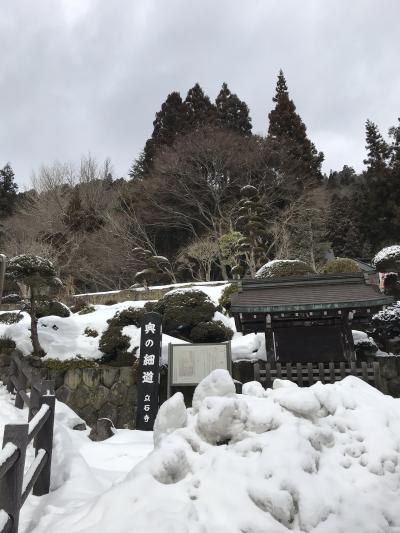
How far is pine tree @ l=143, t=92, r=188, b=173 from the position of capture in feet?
105

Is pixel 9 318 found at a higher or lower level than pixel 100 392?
higher

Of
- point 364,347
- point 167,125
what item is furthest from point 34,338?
point 167,125

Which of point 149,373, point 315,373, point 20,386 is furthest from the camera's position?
point 315,373

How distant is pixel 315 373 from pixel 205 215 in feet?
60.2

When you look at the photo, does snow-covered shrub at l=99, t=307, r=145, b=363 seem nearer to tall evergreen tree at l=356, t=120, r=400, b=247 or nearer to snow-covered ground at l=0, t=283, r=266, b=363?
snow-covered ground at l=0, t=283, r=266, b=363

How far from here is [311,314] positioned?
29.2 ft

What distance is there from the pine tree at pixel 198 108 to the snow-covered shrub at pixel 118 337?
2365 centimetres

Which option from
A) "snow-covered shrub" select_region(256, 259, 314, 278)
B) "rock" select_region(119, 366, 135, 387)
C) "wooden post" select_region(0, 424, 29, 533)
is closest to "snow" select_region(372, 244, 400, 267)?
"snow-covered shrub" select_region(256, 259, 314, 278)

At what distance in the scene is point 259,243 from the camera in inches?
876

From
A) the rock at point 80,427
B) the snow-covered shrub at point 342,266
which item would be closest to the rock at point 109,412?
the rock at point 80,427

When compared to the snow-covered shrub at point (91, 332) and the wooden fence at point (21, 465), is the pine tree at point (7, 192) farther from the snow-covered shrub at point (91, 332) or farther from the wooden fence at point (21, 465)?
the wooden fence at point (21, 465)

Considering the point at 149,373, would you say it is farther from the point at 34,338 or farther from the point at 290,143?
the point at 290,143

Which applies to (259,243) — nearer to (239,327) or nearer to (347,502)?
(239,327)

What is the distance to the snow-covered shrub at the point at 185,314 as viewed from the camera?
11047 millimetres
